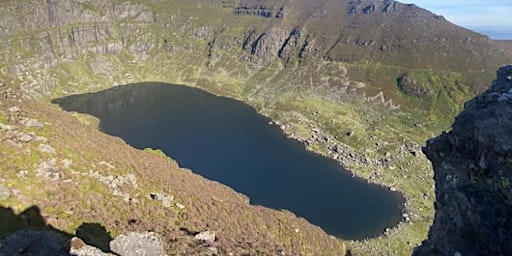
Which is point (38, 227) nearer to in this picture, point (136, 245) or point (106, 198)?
point (106, 198)

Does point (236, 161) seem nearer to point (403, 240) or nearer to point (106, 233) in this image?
point (403, 240)

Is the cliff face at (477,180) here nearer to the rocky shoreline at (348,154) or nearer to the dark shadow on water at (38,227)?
the dark shadow on water at (38,227)

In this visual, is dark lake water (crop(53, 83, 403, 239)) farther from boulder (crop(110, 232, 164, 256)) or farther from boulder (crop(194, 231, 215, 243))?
boulder (crop(110, 232, 164, 256))

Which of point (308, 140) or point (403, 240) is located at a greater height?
point (403, 240)

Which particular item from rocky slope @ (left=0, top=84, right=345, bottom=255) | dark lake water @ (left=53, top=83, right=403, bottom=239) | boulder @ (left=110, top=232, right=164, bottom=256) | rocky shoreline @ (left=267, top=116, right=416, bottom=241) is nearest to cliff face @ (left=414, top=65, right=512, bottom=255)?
boulder @ (left=110, top=232, right=164, bottom=256)

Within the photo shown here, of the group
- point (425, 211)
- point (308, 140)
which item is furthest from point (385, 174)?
point (308, 140)

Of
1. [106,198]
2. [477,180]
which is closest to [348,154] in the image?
[106,198]
